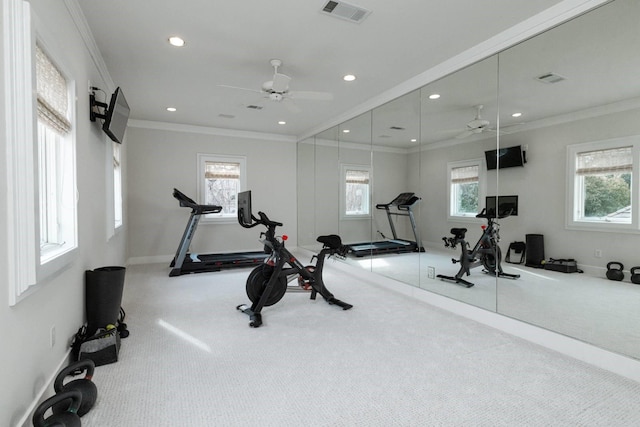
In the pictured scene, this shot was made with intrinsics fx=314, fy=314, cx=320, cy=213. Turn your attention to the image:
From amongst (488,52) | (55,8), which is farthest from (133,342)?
(488,52)

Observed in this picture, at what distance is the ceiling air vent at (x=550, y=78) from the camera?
9.09 ft

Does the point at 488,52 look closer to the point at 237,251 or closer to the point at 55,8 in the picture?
the point at 55,8

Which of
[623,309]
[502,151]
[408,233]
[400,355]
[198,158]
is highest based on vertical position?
[198,158]

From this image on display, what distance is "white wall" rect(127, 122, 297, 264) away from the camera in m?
6.33

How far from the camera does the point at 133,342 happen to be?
2.81 meters

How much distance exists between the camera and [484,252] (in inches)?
133

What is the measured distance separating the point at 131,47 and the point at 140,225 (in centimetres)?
396

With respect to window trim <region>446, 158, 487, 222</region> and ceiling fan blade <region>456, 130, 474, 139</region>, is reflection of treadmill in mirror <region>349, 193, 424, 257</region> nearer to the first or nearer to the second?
window trim <region>446, 158, 487, 222</region>

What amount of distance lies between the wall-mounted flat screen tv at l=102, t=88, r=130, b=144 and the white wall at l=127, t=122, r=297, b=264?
117 inches

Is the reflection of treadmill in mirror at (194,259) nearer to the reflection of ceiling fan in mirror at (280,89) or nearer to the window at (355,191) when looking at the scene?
the window at (355,191)

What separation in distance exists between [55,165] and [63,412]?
5.70ft

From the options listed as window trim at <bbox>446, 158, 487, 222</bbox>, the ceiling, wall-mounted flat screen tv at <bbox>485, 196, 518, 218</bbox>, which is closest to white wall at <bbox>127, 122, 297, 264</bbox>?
the ceiling

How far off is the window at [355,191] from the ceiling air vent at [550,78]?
269 centimetres

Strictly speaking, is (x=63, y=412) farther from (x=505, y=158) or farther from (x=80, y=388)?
(x=505, y=158)
